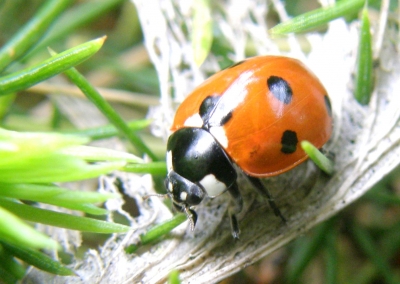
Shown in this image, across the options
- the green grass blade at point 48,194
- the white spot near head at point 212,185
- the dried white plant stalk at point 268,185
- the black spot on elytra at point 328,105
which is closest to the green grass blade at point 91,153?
the green grass blade at point 48,194

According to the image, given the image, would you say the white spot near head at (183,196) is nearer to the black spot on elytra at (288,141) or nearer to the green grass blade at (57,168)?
the black spot on elytra at (288,141)

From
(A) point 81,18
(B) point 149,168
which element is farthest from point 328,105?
(A) point 81,18

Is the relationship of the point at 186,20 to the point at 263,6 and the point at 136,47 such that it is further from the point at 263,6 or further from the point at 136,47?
the point at 136,47

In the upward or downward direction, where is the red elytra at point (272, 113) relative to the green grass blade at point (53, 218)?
downward

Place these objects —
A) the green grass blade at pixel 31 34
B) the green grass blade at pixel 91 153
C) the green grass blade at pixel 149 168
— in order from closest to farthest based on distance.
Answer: the green grass blade at pixel 91 153, the green grass blade at pixel 149 168, the green grass blade at pixel 31 34

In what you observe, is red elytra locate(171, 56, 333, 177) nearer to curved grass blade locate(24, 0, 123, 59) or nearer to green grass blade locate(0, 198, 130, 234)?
green grass blade locate(0, 198, 130, 234)

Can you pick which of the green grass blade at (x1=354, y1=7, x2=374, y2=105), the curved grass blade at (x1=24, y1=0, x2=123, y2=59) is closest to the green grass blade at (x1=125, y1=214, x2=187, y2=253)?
the green grass blade at (x1=354, y1=7, x2=374, y2=105)
